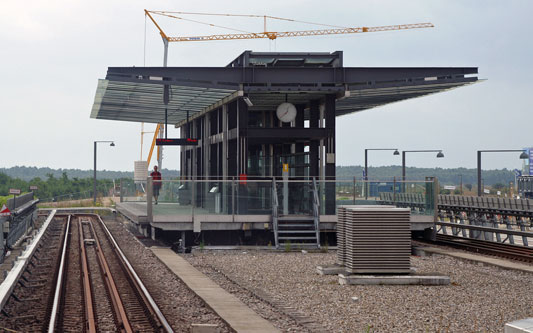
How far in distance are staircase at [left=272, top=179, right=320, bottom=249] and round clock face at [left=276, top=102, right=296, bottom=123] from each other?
16.5ft

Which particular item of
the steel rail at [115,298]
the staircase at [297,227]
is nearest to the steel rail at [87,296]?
the steel rail at [115,298]

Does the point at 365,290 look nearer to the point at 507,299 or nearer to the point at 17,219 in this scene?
the point at 507,299

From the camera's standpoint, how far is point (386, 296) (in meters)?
13.6

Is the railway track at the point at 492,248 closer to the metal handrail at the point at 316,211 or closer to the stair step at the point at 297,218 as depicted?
the metal handrail at the point at 316,211

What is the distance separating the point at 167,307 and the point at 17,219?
51.0ft

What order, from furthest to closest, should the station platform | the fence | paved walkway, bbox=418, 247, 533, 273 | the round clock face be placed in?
the round clock face → the station platform → the fence → paved walkway, bbox=418, 247, 533, 273

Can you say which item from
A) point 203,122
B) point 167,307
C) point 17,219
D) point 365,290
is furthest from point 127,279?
point 203,122

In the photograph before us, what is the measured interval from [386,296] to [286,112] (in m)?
15.0

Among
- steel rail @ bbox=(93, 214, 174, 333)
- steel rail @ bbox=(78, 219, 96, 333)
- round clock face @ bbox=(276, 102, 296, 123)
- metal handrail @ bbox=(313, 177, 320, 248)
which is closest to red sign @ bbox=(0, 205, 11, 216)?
steel rail @ bbox=(78, 219, 96, 333)

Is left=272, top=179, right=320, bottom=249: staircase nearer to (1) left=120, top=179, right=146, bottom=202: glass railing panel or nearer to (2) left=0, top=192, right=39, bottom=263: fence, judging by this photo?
(1) left=120, top=179, right=146, bottom=202: glass railing panel

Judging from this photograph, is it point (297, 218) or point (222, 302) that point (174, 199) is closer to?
point (297, 218)

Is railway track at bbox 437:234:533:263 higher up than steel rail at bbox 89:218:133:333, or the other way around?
railway track at bbox 437:234:533:263

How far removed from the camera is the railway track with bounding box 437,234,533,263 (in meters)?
19.8

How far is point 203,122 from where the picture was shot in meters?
35.1
